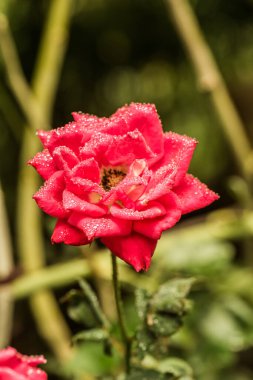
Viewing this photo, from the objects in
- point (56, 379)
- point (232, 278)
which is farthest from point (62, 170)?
point (56, 379)

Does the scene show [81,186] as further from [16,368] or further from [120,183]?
[16,368]

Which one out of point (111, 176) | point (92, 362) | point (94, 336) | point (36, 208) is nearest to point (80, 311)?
point (94, 336)

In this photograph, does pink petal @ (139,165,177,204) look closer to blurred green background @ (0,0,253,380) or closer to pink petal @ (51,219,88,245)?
pink petal @ (51,219,88,245)

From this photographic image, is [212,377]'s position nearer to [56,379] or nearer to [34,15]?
[56,379]

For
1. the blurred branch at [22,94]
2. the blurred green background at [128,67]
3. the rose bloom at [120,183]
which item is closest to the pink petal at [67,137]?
the rose bloom at [120,183]

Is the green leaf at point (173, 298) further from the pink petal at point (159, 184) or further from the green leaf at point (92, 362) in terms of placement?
the green leaf at point (92, 362)

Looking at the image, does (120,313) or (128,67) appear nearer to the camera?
(120,313)

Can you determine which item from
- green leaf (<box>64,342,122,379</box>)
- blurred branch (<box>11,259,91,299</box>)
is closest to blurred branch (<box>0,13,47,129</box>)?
blurred branch (<box>11,259,91,299</box>)
